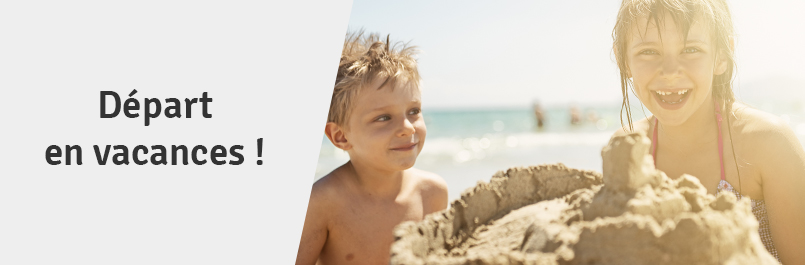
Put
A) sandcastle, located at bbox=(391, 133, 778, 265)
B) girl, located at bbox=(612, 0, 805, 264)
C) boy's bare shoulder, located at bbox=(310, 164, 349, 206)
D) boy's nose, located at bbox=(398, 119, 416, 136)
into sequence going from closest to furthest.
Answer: sandcastle, located at bbox=(391, 133, 778, 265) → girl, located at bbox=(612, 0, 805, 264) → boy's nose, located at bbox=(398, 119, 416, 136) → boy's bare shoulder, located at bbox=(310, 164, 349, 206)

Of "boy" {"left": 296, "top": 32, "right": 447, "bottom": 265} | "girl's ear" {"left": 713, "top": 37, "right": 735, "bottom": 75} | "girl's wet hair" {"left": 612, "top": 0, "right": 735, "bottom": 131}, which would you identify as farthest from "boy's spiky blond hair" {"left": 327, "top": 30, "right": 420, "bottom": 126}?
"girl's ear" {"left": 713, "top": 37, "right": 735, "bottom": 75}

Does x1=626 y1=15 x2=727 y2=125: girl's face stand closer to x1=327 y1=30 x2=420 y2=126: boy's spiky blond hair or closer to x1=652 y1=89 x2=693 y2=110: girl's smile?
x1=652 y1=89 x2=693 y2=110: girl's smile

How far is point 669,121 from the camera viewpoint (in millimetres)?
2268

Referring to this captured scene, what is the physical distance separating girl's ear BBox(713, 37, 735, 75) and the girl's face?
103 mm

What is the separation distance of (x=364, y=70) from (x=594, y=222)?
5.11 feet

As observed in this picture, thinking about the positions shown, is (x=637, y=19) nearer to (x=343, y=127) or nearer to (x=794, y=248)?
(x=794, y=248)

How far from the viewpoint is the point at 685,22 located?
214 centimetres

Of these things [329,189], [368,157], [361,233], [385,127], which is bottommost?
[361,233]

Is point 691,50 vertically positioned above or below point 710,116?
above

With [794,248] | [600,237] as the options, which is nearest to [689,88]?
[794,248]

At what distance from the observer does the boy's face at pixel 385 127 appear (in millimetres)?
2504

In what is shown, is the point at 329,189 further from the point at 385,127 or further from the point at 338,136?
the point at 385,127

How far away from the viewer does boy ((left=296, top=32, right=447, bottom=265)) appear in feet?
8.29

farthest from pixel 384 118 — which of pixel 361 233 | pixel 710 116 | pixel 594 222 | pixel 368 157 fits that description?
pixel 594 222
